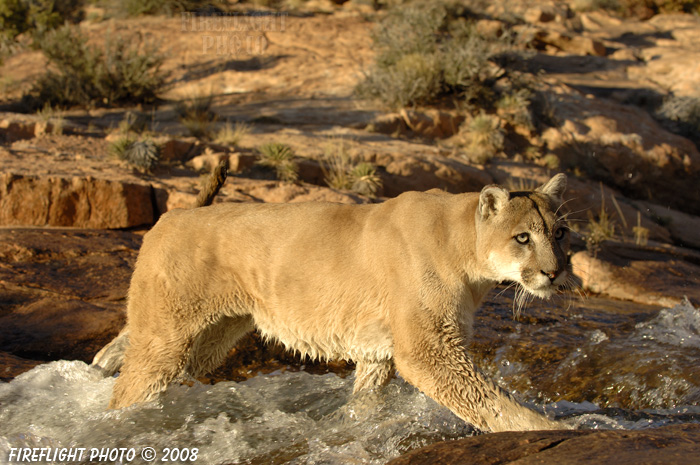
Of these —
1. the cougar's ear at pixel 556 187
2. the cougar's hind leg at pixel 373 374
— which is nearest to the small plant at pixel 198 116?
the cougar's hind leg at pixel 373 374

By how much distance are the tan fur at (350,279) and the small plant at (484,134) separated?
1019 cm

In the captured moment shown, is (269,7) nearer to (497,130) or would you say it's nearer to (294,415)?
(497,130)

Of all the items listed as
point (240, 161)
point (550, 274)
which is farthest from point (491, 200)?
point (240, 161)

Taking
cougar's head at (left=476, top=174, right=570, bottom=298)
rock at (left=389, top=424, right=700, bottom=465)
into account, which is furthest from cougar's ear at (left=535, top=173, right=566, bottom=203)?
rock at (left=389, top=424, right=700, bottom=465)

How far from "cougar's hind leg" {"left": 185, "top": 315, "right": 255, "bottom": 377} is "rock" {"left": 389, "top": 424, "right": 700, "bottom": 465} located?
6.71 ft

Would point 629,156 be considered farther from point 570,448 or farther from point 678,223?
point 570,448

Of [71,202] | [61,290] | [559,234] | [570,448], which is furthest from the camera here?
[71,202]

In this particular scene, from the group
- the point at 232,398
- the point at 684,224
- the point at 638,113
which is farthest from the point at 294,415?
the point at 638,113

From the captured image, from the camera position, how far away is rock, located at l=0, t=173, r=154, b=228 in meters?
8.47

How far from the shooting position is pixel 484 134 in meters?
14.9

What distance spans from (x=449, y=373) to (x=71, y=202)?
21.7 feet

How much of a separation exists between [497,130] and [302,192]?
7214mm

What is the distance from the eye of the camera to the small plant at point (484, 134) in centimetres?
1470

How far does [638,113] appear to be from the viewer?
1809 cm
